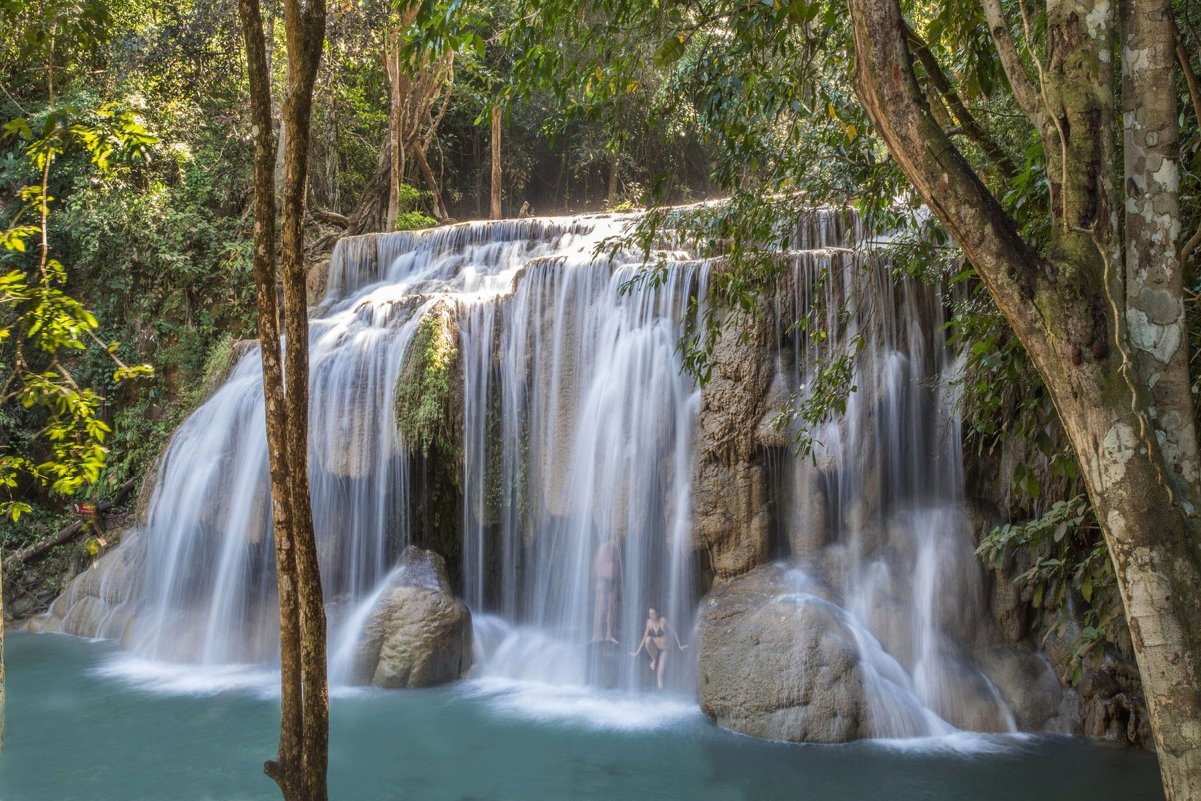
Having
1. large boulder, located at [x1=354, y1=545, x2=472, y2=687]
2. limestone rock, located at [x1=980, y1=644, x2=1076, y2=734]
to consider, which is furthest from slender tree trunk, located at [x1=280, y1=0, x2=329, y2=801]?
limestone rock, located at [x1=980, y1=644, x2=1076, y2=734]

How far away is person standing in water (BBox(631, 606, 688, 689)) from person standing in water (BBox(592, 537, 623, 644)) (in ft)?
1.52

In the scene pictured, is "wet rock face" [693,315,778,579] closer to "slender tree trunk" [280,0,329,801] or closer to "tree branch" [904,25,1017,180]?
"tree branch" [904,25,1017,180]

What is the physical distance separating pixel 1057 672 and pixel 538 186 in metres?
20.5

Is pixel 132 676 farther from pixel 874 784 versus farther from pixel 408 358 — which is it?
pixel 874 784

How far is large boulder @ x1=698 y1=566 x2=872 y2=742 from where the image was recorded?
716 centimetres

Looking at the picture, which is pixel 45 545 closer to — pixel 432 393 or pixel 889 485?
pixel 432 393

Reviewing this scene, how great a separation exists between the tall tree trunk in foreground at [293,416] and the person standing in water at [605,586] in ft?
17.6

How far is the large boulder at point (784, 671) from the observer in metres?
7.16

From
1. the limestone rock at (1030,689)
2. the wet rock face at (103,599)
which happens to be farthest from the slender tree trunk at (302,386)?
the wet rock face at (103,599)

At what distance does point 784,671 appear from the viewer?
7352 millimetres

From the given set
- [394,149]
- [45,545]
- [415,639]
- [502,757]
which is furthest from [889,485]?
[394,149]

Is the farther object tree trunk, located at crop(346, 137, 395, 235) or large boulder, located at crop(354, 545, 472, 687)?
tree trunk, located at crop(346, 137, 395, 235)

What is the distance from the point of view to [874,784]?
20.7ft

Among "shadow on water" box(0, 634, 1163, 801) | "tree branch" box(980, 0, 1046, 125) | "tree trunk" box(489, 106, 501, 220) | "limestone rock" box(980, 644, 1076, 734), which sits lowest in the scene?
"shadow on water" box(0, 634, 1163, 801)
